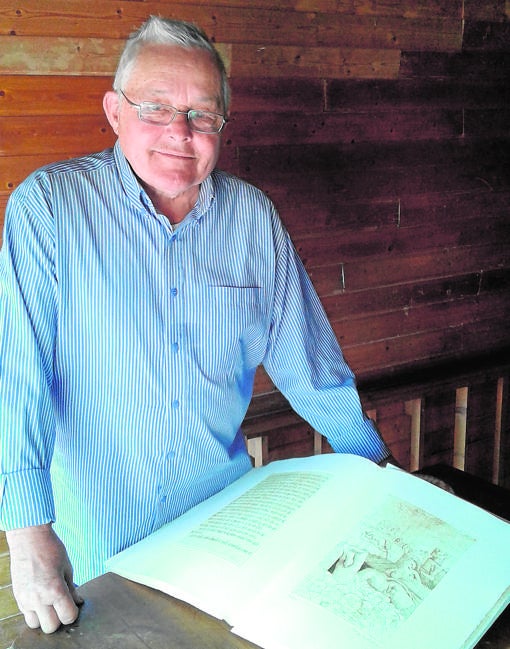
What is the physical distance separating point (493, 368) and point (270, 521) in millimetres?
2202

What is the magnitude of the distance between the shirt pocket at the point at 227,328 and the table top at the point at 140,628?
1.55 feet

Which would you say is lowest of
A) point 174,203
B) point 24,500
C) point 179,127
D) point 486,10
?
point 24,500

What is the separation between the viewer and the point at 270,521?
3.44 feet

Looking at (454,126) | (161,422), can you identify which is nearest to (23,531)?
(161,422)

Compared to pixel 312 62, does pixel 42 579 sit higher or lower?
lower

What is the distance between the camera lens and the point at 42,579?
3.24 ft

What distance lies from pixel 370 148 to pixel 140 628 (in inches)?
76.9

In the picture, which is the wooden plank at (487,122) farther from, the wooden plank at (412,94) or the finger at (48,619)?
the finger at (48,619)

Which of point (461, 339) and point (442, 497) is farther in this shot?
point (461, 339)

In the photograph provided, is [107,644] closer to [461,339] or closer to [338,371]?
[338,371]

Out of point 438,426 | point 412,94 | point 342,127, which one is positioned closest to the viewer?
point 342,127

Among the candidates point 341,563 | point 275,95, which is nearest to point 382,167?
point 275,95

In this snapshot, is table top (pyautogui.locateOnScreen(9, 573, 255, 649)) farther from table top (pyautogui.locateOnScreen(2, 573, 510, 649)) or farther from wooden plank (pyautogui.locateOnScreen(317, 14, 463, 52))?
wooden plank (pyautogui.locateOnScreen(317, 14, 463, 52))

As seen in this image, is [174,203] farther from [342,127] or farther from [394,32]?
[394,32]
